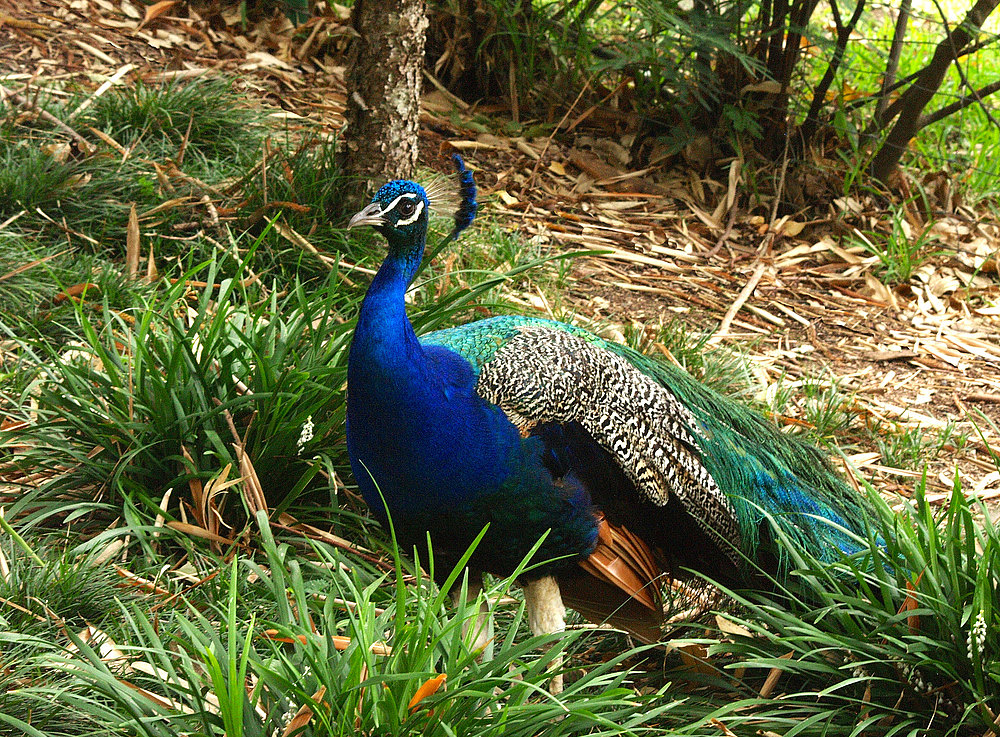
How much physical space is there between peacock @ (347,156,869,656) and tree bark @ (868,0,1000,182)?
10.6 feet

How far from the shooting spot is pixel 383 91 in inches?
170

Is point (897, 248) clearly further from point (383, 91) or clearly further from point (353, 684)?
point (353, 684)

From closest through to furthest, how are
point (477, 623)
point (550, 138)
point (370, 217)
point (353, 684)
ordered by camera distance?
point (353, 684) < point (370, 217) < point (477, 623) < point (550, 138)

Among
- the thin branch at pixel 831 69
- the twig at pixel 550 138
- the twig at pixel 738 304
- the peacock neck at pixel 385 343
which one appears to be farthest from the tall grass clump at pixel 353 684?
the thin branch at pixel 831 69

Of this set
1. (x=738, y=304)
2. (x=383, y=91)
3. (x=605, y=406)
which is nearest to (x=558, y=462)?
(x=605, y=406)

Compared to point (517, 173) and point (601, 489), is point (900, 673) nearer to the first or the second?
point (601, 489)

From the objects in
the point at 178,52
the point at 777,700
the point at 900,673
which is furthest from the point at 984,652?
the point at 178,52

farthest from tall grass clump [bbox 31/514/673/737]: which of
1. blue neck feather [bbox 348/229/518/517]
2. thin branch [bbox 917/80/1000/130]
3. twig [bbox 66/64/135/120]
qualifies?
thin branch [bbox 917/80/1000/130]

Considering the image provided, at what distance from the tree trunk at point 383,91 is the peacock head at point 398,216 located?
161 cm

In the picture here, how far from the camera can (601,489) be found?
289 centimetres

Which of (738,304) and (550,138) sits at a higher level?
(550,138)

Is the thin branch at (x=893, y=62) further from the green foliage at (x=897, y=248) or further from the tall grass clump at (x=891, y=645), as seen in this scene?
the tall grass clump at (x=891, y=645)

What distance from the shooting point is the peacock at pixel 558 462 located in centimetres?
266

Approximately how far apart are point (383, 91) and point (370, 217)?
174 cm
